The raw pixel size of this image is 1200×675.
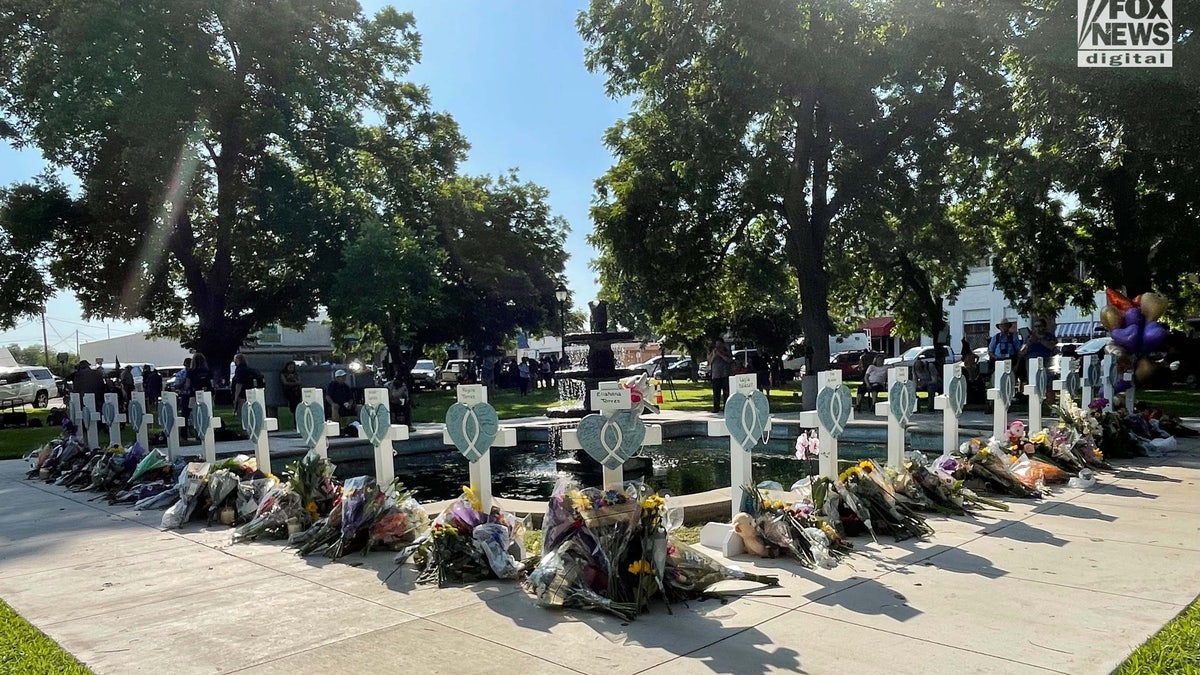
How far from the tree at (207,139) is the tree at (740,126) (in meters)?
9.33

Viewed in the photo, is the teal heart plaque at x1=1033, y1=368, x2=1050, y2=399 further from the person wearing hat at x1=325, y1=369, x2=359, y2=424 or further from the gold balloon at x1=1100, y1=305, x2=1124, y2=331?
the person wearing hat at x1=325, y1=369, x2=359, y2=424

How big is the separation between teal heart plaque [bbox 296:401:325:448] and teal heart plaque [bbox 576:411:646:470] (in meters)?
3.43

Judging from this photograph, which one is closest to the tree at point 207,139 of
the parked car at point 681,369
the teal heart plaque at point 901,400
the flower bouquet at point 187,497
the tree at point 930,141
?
the tree at point 930,141

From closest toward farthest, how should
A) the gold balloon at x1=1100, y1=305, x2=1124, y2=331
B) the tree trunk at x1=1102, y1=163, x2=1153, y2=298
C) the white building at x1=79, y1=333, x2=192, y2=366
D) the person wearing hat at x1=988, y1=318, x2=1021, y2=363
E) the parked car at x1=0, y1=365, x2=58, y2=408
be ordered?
Answer: the gold balloon at x1=1100, y1=305, x2=1124, y2=331 → the person wearing hat at x1=988, y1=318, x2=1021, y2=363 → the tree trunk at x1=1102, y1=163, x2=1153, y2=298 → the parked car at x1=0, y1=365, x2=58, y2=408 → the white building at x1=79, y1=333, x2=192, y2=366

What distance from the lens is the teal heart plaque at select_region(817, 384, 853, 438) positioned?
676 centimetres

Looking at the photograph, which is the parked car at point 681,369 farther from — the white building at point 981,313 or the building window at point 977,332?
the building window at point 977,332

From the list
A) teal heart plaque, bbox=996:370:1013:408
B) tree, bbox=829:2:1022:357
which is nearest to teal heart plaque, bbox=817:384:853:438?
teal heart plaque, bbox=996:370:1013:408

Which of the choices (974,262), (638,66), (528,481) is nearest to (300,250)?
(638,66)

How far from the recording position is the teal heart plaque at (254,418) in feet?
28.4

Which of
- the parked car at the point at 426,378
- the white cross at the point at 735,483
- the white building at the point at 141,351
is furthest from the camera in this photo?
the white building at the point at 141,351

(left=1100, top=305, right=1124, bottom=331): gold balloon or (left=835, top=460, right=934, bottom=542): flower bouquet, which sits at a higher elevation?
(left=1100, top=305, right=1124, bottom=331): gold balloon

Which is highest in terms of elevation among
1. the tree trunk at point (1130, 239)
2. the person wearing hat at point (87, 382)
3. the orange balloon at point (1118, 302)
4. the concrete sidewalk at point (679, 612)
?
the tree trunk at point (1130, 239)

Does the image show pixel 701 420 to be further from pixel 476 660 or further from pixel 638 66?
pixel 476 660

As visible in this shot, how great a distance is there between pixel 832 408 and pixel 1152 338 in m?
7.06
